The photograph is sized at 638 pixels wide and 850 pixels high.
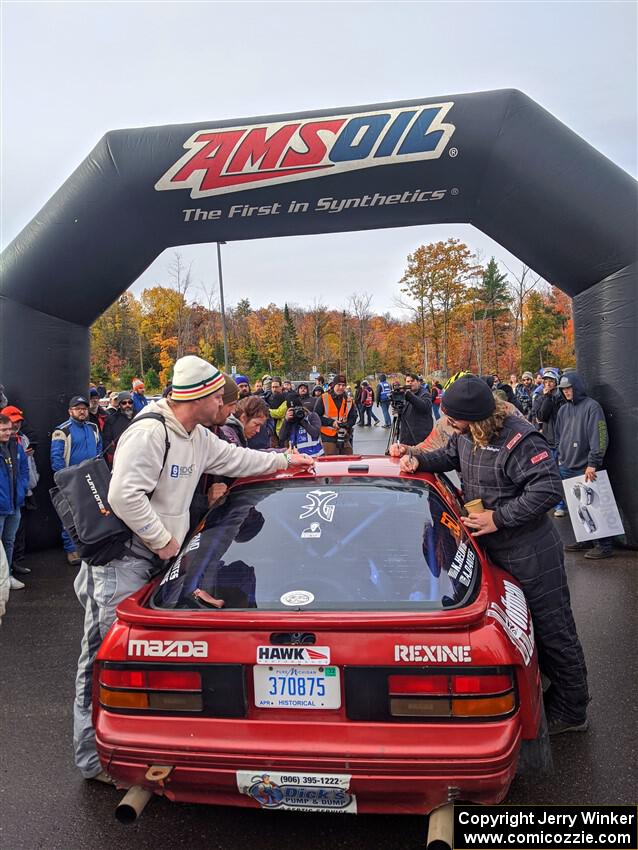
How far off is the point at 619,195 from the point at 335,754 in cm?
586

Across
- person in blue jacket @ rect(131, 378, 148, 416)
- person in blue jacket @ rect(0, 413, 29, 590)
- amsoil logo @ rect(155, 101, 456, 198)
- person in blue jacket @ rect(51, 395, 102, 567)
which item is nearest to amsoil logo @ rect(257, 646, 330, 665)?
person in blue jacket @ rect(0, 413, 29, 590)

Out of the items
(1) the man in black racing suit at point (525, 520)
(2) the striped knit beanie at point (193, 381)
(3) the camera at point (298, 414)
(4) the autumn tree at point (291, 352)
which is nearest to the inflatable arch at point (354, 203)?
(3) the camera at point (298, 414)

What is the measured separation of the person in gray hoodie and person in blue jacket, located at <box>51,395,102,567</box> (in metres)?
5.21

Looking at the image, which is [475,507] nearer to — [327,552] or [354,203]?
[327,552]

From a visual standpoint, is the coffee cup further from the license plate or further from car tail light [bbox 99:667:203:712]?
car tail light [bbox 99:667:203:712]

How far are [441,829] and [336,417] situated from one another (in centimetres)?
843

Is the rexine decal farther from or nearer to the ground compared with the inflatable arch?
nearer to the ground

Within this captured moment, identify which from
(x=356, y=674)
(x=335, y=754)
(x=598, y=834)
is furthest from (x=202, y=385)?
(x=598, y=834)

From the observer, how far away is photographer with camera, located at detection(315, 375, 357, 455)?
10188mm

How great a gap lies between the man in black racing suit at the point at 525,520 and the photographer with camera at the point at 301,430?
4.67m

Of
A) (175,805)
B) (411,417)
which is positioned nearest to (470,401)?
(175,805)

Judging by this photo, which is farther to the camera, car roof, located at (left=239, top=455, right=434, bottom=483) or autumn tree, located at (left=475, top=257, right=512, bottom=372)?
autumn tree, located at (left=475, top=257, right=512, bottom=372)

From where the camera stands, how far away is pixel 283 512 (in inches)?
112

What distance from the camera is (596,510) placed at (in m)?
6.28
